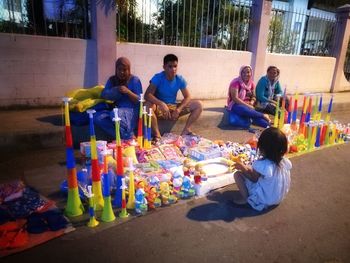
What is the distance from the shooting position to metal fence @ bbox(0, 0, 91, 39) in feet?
17.8

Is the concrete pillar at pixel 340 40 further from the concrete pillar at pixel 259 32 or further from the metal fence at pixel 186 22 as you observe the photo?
the metal fence at pixel 186 22

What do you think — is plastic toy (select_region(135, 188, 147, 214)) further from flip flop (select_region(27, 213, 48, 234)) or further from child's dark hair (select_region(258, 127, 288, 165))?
child's dark hair (select_region(258, 127, 288, 165))

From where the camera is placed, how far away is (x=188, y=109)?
18.1 feet

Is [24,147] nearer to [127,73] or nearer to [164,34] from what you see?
[127,73]

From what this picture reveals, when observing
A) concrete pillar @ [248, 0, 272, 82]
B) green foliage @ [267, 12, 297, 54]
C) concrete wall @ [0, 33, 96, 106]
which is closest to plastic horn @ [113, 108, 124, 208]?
concrete wall @ [0, 33, 96, 106]

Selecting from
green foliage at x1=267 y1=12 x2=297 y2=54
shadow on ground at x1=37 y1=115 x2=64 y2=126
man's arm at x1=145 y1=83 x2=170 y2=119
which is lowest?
shadow on ground at x1=37 y1=115 x2=64 y2=126

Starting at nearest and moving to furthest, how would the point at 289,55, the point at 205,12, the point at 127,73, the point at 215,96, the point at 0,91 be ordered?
the point at 127,73 < the point at 0,91 < the point at 205,12 < the point at 215,96 < the point at 289,55

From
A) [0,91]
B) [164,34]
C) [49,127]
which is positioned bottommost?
[49,127]

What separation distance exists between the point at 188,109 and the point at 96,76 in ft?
7.06

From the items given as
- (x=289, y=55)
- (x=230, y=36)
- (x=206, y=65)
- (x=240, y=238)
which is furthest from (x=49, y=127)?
(x=289, y=55)

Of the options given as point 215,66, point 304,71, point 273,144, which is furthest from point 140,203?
point 304,71

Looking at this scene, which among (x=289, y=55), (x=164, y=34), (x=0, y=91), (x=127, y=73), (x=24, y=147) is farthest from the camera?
(x=289, y=55)

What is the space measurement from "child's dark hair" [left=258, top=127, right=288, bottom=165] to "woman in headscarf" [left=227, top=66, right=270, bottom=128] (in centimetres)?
325

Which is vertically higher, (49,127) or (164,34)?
(164,34)
